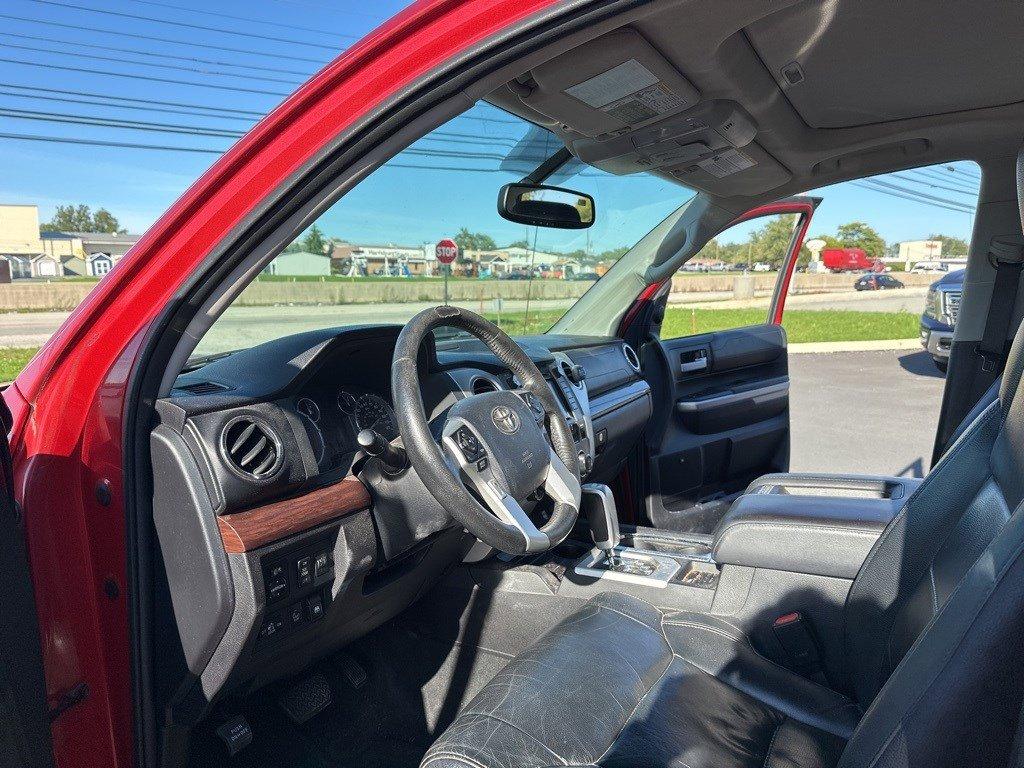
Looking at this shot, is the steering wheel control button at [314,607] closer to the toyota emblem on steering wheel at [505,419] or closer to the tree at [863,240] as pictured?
the toyota emblem on steering wheel at [505,419]

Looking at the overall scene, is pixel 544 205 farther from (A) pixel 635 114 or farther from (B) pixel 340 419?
(B) pixel 340 419

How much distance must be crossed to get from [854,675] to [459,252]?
5.57 feet

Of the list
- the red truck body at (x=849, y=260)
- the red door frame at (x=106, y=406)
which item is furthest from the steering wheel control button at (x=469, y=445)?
the red truck body at (x=849, y=260)

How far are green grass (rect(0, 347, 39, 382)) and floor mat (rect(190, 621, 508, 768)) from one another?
3.48 ft

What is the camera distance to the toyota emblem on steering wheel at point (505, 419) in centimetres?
173

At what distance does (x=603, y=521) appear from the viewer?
7.46 ft

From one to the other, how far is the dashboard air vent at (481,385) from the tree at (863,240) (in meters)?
15.7

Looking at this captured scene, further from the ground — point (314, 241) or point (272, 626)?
point (314, 241)

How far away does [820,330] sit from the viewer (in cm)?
1438

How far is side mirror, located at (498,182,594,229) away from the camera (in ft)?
8.14

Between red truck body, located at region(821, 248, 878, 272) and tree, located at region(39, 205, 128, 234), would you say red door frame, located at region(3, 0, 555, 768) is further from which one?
red truck body, located at region(821, 248, 878, 272)

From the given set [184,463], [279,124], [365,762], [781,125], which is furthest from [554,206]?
[365,762]

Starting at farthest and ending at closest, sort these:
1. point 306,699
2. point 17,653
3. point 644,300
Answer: point 644,300
point 306,699
point 17,653

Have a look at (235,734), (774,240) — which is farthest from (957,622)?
(774,240)
